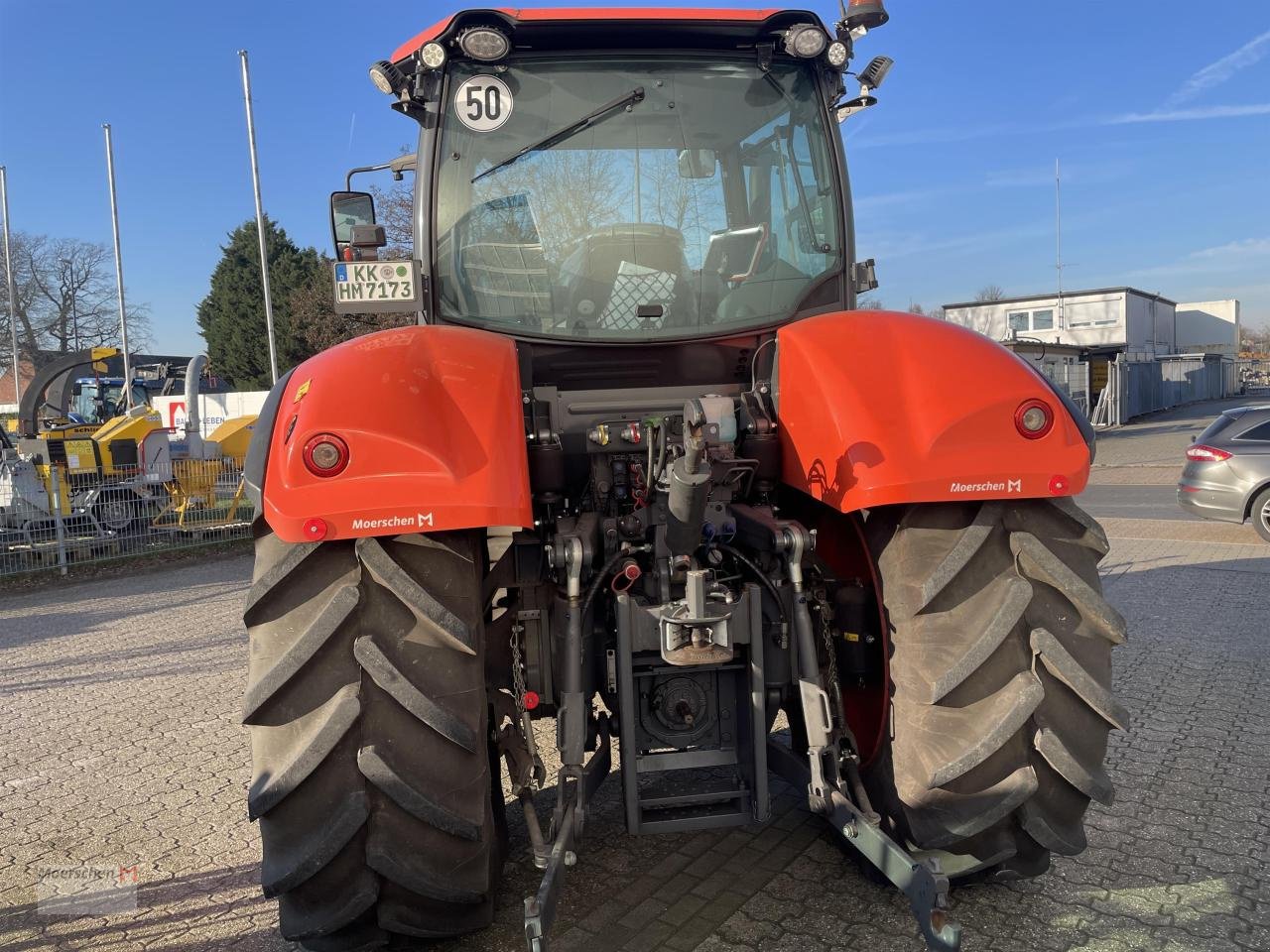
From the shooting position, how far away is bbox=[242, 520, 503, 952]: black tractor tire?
2414 millimetres

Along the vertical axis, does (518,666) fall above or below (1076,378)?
below

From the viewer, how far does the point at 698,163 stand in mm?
3479

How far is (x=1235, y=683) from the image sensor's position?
546 cm

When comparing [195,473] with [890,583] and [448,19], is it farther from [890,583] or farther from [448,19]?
[890,583]

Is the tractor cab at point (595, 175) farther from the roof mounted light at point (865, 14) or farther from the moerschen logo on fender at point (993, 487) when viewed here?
the moerschen logo on fender at point (993, 487)

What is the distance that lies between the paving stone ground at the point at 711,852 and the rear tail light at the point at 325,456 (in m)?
1.54

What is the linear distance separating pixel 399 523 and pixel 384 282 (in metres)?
1.32

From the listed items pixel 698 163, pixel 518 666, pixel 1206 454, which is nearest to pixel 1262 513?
pixel 1206 454

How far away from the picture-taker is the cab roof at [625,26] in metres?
3.24

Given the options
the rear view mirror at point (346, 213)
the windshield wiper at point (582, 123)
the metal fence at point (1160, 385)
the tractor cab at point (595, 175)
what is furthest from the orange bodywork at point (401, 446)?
the metal fence at point (1160, 385)

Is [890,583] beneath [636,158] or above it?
beneath

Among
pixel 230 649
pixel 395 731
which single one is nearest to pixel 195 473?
pixel 230 649

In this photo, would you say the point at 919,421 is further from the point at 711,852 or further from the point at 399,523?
the point at 711,852

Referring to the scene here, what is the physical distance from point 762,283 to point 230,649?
5.73 metres
